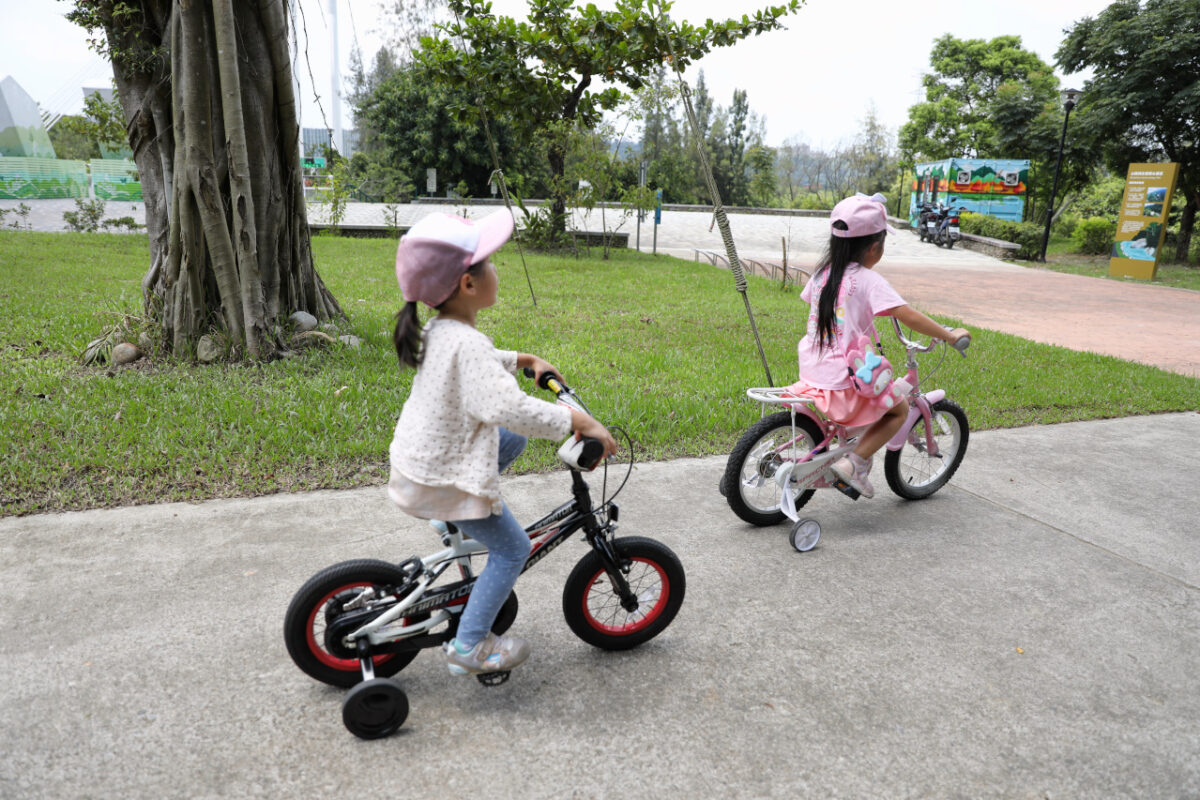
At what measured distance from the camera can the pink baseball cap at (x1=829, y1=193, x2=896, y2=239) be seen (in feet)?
11.4

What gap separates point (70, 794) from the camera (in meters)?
2.00

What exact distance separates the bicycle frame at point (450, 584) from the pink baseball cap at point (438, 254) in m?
0.66

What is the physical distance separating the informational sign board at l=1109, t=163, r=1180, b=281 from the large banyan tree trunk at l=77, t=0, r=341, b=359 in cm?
1852

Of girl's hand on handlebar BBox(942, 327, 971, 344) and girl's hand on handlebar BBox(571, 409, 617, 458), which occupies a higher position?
girl's hand on handlebar BBox(942, 327, 971, 344)

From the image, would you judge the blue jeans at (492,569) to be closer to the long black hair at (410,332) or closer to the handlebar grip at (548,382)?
the handlebar grip at (548,382)

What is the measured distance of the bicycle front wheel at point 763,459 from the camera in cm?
366

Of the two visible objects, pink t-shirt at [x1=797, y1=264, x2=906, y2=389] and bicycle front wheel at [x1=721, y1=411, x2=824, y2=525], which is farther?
bicycle front wheel at [x1=721, y1=411, x2=824, y2=525]

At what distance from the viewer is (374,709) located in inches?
87.5

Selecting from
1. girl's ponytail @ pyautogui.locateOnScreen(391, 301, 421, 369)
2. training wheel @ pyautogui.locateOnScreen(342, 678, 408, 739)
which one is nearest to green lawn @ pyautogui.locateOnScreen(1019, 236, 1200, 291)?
girl's ponytail @ pyautogui.locateOnScreen(391, 301, 421, 369)

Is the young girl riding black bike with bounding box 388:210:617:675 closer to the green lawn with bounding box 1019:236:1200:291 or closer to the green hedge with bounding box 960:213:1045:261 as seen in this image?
the green lawn with bounding box 1019:236:1200:291

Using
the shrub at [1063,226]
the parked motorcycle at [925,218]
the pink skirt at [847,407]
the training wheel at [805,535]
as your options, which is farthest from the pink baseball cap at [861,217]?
the shrub at [1063,226]

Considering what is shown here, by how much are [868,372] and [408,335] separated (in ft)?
7.16

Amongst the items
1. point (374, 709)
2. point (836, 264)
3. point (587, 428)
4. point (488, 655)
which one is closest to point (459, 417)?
point (587, 428)

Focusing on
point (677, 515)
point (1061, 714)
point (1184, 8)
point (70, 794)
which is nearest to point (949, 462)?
point (677, 515)
